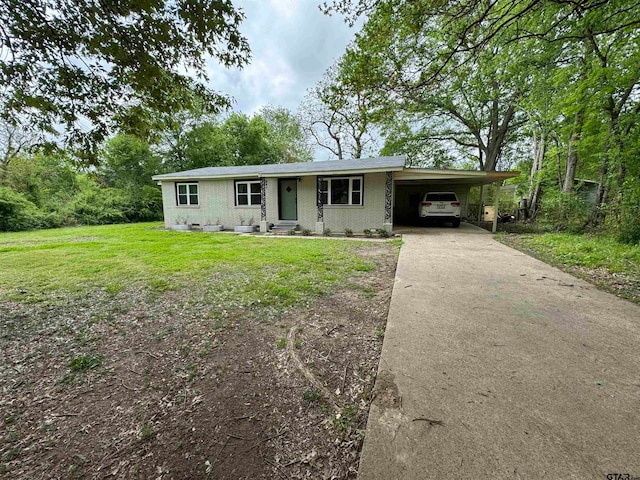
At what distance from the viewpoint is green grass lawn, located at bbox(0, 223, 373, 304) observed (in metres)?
3.98

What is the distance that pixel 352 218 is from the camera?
1046 cm

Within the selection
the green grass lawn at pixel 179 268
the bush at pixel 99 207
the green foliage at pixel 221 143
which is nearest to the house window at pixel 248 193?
the green grass lawn at pixel 179 268

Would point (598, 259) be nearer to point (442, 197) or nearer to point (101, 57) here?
point (442, 197)

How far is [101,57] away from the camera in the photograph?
3.54 metres

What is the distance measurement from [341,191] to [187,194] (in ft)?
25.4

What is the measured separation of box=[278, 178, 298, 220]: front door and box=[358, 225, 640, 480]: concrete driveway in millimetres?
8619

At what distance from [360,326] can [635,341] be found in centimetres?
238

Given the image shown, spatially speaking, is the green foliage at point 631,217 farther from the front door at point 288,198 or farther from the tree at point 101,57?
the front door at point 288,198

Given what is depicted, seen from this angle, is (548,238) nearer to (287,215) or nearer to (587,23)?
(587,23)

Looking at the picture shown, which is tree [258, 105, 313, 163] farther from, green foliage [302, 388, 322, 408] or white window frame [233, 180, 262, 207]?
green foliage [302, 388, 322, 408]

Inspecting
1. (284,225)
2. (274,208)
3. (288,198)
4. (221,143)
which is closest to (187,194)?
(274,208)

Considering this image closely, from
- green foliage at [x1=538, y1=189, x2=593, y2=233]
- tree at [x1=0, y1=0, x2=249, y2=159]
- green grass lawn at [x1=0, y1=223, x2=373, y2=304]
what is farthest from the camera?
green foliage at [x1=538, y1=189, x2=593, y2=233]

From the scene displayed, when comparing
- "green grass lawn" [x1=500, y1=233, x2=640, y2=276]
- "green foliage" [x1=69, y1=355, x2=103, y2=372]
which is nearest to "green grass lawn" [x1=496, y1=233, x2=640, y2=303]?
"green grass lawn" [x1=500, y1=233, x2=640, y2=276]

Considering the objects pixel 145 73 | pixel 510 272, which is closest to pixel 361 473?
pixel 510 272
